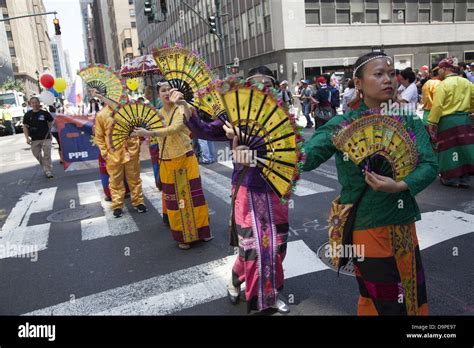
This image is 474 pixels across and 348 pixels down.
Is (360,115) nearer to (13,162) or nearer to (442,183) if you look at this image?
(442,183)

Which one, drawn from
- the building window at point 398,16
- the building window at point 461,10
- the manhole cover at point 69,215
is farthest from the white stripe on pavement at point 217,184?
the building window at point 461,10

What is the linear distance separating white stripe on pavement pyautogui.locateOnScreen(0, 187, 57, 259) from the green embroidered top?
183 inches

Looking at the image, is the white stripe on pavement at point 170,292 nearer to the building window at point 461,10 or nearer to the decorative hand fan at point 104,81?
the decorative hand fan at point 104,81

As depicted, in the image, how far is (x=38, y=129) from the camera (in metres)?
10.7

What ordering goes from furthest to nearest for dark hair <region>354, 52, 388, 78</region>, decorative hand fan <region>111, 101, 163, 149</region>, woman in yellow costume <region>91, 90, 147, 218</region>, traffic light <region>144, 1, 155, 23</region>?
traffic light <region>144, 1, 155, 23</region>, woman in yellow costume <region>91, 90, 147, 218</region>, decorative hand fan <region>111, 101, 163, 149</region>, dark hair <region>354, 52, 388, 78</region>

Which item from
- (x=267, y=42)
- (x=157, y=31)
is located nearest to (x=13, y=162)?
(x=267, y=42)

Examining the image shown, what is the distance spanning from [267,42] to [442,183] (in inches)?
985

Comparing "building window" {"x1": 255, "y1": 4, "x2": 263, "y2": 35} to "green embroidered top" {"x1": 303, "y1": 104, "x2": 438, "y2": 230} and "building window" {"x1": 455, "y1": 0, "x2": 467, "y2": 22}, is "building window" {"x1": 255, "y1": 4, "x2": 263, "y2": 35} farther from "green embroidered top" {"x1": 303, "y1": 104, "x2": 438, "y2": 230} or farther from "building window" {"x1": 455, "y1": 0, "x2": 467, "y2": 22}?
"green embroidered top" {"x1": 303, "y1": 104, "x2": 438, "y2": 230}

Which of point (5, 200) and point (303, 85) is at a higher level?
point (303, 85)

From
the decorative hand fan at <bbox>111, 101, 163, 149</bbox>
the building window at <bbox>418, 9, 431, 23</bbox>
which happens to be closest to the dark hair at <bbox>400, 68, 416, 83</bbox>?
the decorative hand fan at <bbox>111, 101, 163, 149</bbox>

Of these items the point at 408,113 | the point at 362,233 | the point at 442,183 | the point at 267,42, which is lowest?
the point at 442,183

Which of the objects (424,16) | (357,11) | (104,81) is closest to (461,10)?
(424,16)

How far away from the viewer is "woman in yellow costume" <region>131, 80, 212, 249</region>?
496cm

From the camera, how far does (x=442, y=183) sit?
7180 mm
